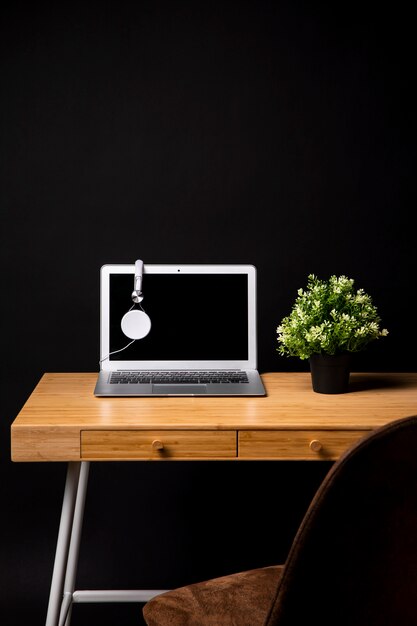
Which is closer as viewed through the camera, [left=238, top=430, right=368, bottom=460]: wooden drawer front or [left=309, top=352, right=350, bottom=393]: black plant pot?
[left=238, top=430, right=368, bottom=460]: wooden drawer front

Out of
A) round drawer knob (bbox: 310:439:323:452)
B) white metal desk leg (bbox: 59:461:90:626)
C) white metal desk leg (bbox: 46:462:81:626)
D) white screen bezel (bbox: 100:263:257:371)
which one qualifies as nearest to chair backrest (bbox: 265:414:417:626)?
round drawer knob (bbox: 310:439:323:452)

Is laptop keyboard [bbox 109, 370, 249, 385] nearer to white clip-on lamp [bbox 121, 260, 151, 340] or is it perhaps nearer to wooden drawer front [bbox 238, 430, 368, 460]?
white clip-on lamp [bbox 121, 260, 151, 340]

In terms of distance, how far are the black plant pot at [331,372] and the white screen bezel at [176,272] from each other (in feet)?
0.71

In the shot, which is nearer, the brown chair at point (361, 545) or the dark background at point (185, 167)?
the brown chair at point (361, 545)

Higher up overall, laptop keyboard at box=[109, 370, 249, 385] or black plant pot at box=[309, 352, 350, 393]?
black plant pot at box=[309, 352, 350, 393]

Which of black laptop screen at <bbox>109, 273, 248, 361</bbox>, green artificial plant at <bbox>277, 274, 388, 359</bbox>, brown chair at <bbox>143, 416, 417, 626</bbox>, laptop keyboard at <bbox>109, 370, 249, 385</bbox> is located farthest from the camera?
black laptop screen at <bbox>109, 273, 248, 361</bbox>

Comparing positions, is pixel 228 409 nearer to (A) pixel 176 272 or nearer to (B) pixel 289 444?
(B) pixel 289 444

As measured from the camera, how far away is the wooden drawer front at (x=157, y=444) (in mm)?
1443

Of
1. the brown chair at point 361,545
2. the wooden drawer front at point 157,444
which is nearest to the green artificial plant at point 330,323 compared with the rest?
the wooden drawer front at point 157,444

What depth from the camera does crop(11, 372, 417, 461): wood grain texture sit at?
1.44m

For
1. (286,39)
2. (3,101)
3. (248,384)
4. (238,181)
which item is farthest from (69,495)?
(286,39)

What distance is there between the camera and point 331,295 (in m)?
1.71

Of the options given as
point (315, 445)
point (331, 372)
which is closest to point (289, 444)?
point (315, 445)

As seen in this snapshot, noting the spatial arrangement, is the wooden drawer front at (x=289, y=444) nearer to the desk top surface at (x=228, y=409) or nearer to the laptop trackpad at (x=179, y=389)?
the desk top surface at (x=228, y=409)
